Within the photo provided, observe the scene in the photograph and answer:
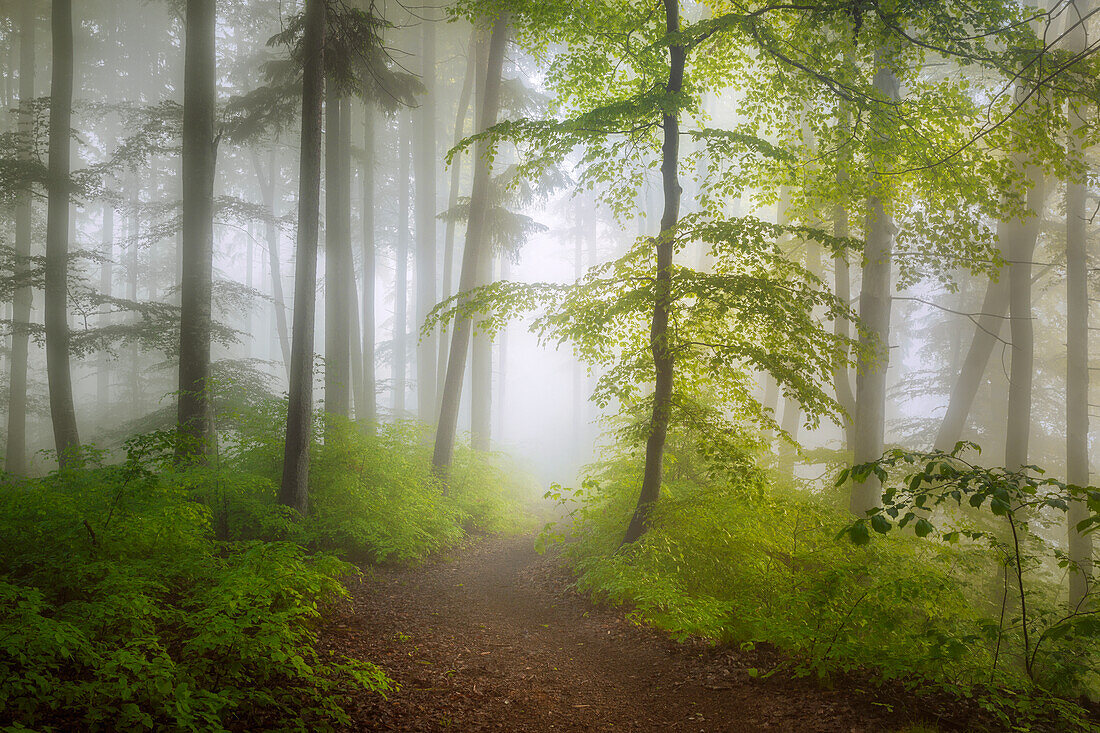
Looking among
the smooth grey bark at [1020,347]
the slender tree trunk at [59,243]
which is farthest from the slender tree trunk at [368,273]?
the smooth grey bark at [1020,347]

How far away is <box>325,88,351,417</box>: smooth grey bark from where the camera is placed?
11.8m

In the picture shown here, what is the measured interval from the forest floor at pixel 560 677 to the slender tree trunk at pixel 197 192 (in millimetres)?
4528

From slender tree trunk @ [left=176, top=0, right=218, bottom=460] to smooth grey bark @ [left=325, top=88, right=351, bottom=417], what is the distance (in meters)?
3.20

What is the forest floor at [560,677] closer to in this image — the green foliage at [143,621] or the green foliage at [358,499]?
the green foliage at [143,621]

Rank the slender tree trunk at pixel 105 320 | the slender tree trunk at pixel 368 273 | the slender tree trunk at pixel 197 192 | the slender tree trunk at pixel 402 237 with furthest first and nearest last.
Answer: the slender tree trunk at pixel 105 320
the slender tree trunk at pixel 402 237
the slender tree trunk at pixel 368 273
the slender tree trunk at pixel 197 192

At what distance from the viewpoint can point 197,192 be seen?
8.45 metres

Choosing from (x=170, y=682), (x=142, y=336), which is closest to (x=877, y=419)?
(x=170, y=682)

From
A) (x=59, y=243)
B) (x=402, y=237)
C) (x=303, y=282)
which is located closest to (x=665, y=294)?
(x=303, y=282)

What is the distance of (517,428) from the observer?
137ft

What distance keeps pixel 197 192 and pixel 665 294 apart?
771cm

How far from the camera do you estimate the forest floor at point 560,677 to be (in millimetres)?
3846

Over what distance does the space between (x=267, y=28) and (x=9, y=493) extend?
75.1 ft

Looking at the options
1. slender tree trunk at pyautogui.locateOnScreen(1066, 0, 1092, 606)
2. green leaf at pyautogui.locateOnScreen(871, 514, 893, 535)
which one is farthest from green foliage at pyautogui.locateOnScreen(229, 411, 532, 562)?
slender tree trunk at pyautogui.locateOnScreen(1066, 0, 1092, 606)

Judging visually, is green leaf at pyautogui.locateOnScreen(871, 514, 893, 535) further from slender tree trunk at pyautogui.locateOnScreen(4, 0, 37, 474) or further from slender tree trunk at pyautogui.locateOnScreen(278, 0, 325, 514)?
slender tree trunk at pyautogui.locateOnScreen(4, 0, 37, 474)
